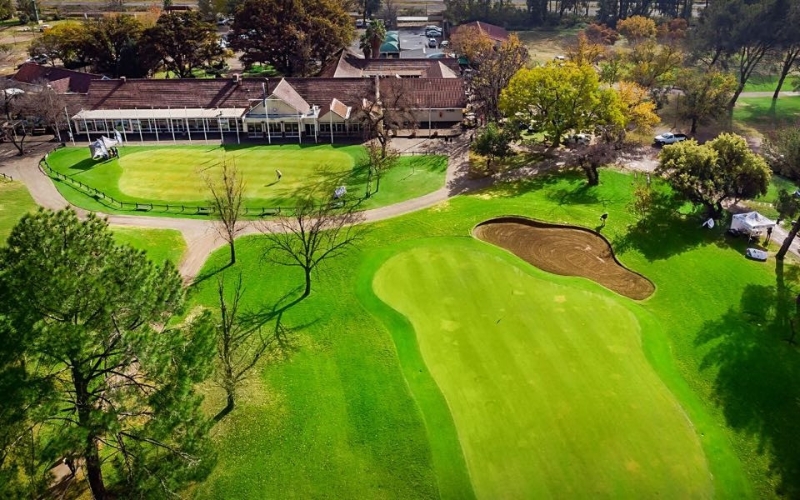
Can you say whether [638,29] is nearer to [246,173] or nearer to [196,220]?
[246,173]

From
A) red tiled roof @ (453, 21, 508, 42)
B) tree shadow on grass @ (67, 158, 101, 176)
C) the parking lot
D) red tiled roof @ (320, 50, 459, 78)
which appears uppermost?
red tiled roof @ (453, 21, 508, 42)

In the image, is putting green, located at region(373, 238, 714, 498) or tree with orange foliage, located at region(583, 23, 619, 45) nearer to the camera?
putting green, located at region(373, 238, 714, 498)

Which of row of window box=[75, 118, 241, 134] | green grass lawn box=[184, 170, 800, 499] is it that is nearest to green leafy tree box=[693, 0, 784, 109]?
green grass lawn box=[184, 170, 800, 499]

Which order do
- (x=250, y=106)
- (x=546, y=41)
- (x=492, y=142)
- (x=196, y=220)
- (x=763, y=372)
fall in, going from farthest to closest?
1. (x=546, y=41)
2. (x=250, y=106)
3. (x=492, y=142)
4. (x=196, y=220)
5. (x=763, y=372)

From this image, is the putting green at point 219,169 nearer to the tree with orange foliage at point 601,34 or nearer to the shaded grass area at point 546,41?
the shaded grass area at point 546,41

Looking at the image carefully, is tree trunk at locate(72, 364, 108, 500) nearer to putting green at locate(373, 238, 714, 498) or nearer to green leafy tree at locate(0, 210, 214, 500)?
green leafy tree at locate(0, 210, 214, 500)

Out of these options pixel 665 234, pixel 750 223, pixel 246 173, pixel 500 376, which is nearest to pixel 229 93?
pixel 246 173

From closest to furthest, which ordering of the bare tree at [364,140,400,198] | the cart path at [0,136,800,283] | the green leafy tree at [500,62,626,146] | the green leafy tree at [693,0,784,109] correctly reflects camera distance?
the cart path at [0,136,800,283]
the bare tree at [364,140,400,198]
the green leafy tree at [500,62,626,146]
the green leafy tree at [693,0,784,109]

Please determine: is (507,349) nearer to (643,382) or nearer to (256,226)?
(643,382)
